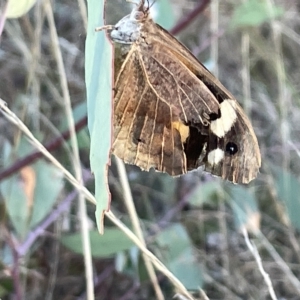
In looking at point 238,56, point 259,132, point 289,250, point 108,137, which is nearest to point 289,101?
point 259,132

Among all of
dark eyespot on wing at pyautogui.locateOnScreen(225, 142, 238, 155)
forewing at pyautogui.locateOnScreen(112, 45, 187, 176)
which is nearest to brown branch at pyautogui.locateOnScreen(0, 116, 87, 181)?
forewing at pyautogui.locateOnScreen(112, 45, 187, 176)

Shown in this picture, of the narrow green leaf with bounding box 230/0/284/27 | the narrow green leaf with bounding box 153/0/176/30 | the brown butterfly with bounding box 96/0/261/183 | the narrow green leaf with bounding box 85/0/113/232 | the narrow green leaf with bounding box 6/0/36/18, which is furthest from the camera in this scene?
the narrow green leaf with bounding box 230/0/284/27

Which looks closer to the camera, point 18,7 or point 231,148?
point 18,7

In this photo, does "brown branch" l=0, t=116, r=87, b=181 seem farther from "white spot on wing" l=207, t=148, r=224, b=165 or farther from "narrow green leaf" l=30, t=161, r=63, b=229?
"white spot on wing" l=207, t=148, r=224, b=165

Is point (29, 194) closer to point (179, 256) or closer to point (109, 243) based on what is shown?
point (109, 243)

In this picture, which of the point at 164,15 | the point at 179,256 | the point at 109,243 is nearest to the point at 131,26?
the point at 164,15

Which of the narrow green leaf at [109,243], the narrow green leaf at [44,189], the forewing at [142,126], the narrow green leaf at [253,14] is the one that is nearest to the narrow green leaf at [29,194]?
the narrow green leaf at [44,189]

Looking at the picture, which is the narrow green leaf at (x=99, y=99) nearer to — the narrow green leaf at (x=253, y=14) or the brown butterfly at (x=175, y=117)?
the brown butterfly at (x=175, y=117)
